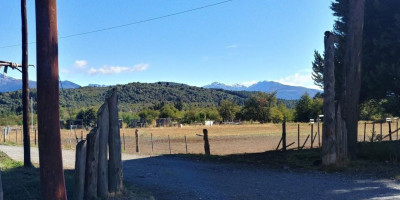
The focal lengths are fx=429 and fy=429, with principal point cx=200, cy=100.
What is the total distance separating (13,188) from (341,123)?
1075 cm

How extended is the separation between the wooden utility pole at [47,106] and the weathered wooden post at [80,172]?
8.67 feet

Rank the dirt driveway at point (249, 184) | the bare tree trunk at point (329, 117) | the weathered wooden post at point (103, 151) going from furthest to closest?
the bare tree trunk at point (329, 117), the dirt driveway at point (249, 184), the weathered wooden post at point (103, 151)

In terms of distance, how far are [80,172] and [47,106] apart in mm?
2999

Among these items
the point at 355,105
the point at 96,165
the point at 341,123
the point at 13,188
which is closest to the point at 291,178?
the point at 341,123

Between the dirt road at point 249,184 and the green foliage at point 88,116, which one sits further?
the green foliage at point 88,116

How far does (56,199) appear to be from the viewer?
17.4ft

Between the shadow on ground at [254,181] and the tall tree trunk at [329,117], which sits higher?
the tall tree trunk at [329,117]

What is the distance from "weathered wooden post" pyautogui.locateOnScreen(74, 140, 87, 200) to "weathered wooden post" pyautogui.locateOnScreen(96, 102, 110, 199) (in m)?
0.66

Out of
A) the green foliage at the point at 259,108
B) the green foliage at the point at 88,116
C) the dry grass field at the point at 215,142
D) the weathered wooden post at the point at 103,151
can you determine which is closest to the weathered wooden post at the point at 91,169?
the weathered wooden post at the point at 103,151

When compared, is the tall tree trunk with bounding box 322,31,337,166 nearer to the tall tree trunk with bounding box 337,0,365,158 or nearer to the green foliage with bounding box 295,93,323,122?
the tall tree trunk with bounding box 337,0,365,158

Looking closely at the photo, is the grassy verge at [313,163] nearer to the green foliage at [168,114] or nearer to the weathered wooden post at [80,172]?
the weathered wooden post at [80,172]

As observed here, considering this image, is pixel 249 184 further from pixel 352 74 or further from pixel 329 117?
pixel 352 74

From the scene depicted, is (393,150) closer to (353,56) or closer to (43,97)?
(353,56)

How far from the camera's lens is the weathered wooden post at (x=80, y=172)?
7.91 metres
